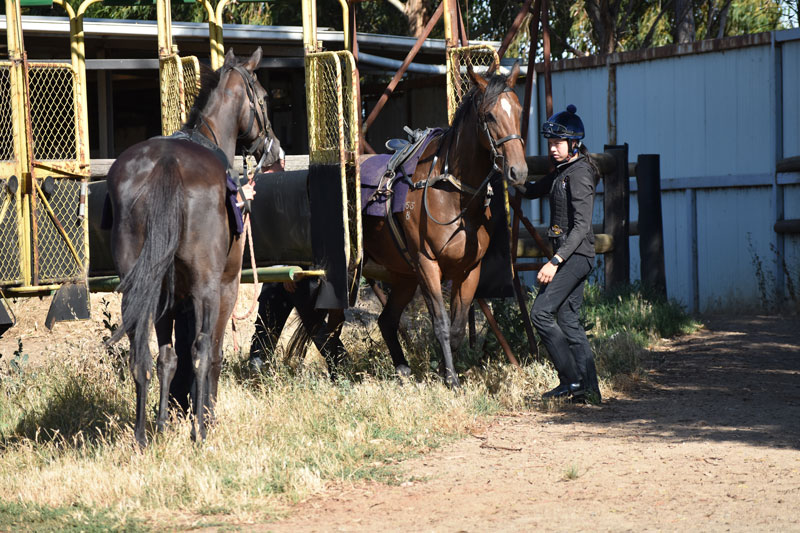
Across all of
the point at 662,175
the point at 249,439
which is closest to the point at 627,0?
the point at 662,175

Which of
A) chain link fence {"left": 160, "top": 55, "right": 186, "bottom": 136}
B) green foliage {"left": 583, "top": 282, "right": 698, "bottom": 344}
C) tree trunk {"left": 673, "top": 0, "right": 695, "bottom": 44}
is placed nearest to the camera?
chain link fence {"left": 160, "top": 55, "right": 186, "bottom": 136}

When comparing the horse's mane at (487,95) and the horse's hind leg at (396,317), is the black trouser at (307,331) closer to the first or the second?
the horse's hind leg at (396,317)

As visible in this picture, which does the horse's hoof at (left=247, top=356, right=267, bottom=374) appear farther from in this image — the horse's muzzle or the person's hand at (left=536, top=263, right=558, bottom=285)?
the horse's muzzle

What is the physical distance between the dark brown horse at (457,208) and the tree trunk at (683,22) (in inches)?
579

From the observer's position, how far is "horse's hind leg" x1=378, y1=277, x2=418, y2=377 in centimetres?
845

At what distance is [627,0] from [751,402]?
18411 millimetres

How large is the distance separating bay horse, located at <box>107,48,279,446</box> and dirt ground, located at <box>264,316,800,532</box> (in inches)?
52.0

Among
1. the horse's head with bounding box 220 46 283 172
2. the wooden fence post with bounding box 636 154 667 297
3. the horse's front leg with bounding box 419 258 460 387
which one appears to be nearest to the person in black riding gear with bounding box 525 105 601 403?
the horse's front leg with bounding box 419 258 460 387

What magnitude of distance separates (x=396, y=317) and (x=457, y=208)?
1314 millimetres

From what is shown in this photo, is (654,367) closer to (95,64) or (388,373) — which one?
(388,373)

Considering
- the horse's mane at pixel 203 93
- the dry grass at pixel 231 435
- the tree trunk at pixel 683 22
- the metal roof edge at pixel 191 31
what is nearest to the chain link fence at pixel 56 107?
the horse's mane at pixel 203 93

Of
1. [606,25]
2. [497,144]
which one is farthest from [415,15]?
[497,144]

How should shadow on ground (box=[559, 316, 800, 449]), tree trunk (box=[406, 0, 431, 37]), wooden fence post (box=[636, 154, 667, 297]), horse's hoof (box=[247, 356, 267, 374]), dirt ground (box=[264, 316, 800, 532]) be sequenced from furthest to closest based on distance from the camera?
1. tree trunk (box=[406, 0, 431, 37])
2. wooden fence post (box=[636, 154, 667, 297])
3. horse's hoof (box=[247, 356, 267, 374])
4. shadow on ground (box=[559, 316, 800, 449])
5. dirt ground (box=[264, 316, 800, 532])

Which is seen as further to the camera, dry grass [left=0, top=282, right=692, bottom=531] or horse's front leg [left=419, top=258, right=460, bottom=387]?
horse's front leg [left=419, top=258, right=460, bottom=387]
